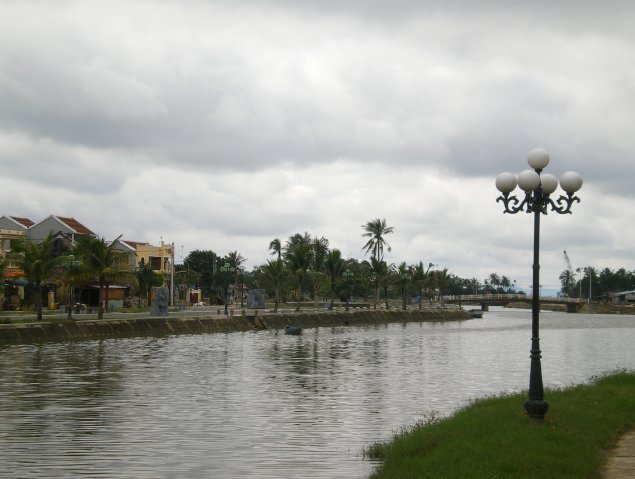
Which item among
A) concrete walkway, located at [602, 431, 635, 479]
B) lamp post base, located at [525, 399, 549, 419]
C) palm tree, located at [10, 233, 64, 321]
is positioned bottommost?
concrete walkway, located at [602, 431, 635, 479]

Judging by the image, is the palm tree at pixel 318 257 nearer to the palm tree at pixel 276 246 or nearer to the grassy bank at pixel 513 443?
the palm tree at pixel 276 246

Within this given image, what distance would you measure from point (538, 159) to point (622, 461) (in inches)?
271

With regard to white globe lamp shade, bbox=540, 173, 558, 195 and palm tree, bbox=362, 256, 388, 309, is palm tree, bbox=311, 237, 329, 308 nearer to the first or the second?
palm tree, bbox=362, 256, 388, 309

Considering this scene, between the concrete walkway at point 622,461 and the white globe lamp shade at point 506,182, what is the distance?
6082 mm

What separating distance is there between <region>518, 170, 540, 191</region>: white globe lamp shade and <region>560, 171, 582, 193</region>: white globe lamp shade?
0.73 metres

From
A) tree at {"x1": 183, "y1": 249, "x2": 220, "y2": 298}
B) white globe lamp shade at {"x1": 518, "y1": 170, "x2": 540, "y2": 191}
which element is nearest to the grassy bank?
white globe lamp shade at {"x1": 518, "y1": 170, "x2": 540, "y2": 191}

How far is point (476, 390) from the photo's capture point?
109 feet

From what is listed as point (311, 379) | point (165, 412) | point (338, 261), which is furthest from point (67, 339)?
point (338, 261)

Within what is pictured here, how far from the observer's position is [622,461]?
47.2ft

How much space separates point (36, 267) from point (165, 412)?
126 ft

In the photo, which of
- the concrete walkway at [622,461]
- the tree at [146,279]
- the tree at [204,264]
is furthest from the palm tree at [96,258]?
the tree at [204,264]

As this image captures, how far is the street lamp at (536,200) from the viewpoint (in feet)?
Answer: 57.4

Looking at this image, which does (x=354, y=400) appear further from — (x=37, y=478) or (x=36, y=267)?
(x=36, y=267)

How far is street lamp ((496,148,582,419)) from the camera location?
17484 millimetres
